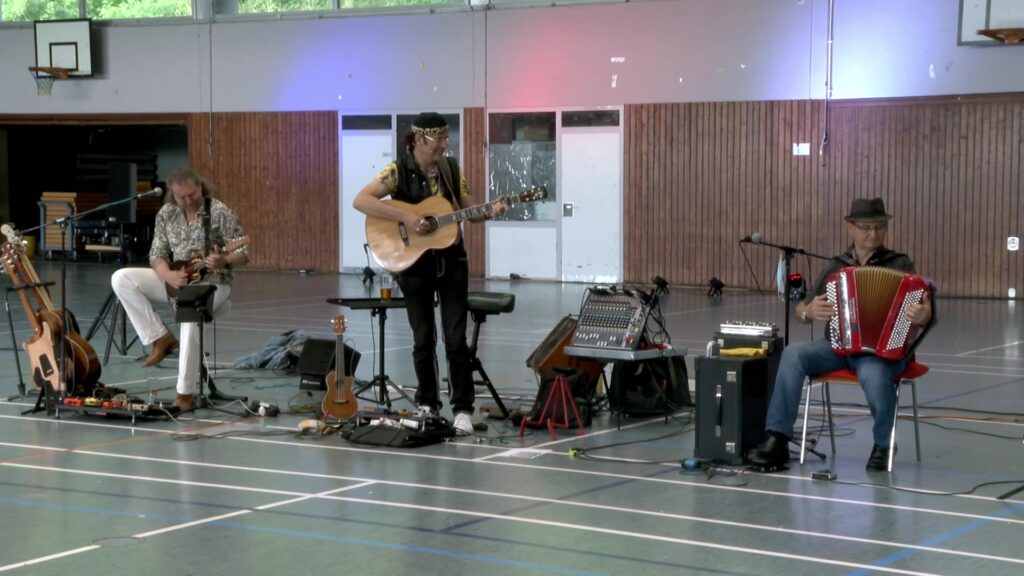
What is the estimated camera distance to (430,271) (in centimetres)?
813

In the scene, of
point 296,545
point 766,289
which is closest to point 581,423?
point 296,545

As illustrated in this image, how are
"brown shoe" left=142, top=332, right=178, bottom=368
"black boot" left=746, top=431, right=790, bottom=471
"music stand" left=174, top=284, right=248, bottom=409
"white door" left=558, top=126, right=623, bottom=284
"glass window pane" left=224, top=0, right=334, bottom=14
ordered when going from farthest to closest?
"glass window pane" left=224, top=0, right=334, bottom=14
"white door" left=558, top=126, right=623, bottom=284
"brown shoe" left=142, top=332, right=178, bottom=368
"music stand" left=174, top=284, right=248, bottom=409
"black boot" left=746, top=431, right=790, bottom=471

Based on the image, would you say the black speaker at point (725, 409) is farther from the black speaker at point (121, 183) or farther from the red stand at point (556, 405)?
the black speaker at point (121, 183)

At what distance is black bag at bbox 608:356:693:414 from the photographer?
8.60 meters

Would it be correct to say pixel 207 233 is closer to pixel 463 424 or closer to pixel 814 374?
pixel 463 424

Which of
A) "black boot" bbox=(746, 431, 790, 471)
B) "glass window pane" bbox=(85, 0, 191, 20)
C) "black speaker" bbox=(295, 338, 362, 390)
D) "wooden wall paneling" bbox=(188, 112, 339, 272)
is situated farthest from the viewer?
"glass window pane" bbox=(85, 0, 191, 20)

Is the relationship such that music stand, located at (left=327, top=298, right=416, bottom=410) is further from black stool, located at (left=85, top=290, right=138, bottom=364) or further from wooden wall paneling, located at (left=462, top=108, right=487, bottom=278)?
wooden wall paneling, located at (left=462, top=108, right=487, bottom=278)

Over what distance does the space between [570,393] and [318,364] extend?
1918 mm

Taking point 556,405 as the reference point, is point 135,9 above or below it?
above

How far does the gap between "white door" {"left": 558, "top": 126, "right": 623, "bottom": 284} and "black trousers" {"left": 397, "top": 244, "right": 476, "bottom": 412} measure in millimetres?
13282

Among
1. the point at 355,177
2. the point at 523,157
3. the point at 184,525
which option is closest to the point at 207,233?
the point at 184,525

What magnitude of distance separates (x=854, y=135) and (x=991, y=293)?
3011 millimetres

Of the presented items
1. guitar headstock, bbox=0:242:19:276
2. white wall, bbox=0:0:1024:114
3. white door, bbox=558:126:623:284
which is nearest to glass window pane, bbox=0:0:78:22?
white wall, bbox=0:0:1024:114

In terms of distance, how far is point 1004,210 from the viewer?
18641mm
